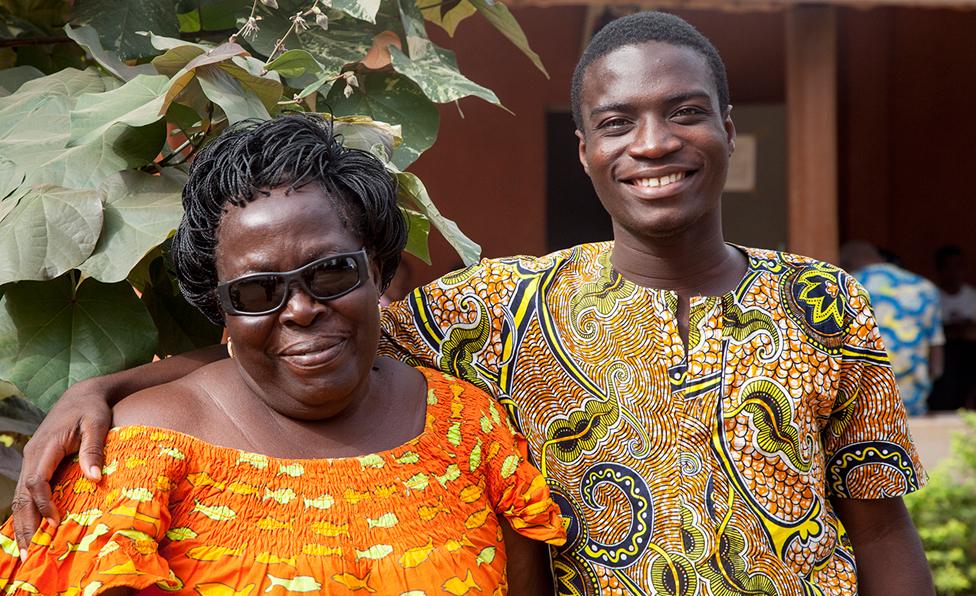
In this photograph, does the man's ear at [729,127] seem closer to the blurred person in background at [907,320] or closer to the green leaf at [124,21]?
the green leaf at [124,21]

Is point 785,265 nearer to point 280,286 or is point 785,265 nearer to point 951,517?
point 280,286

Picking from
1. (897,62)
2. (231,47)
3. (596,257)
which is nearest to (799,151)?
(897,62)

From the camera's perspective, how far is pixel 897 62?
29.5 feet

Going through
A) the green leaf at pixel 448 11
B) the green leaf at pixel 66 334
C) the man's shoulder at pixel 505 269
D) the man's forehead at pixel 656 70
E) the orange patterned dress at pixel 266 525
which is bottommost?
the orange patterned dress at pixel 266 525

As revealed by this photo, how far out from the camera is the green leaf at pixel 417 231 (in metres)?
2.01

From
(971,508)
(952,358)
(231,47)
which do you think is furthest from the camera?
(952,358)

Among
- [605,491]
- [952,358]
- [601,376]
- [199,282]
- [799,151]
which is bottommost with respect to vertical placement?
[952,358]

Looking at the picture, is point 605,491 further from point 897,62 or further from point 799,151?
point 897,62

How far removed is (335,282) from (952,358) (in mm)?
8061

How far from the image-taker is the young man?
2.04 meters

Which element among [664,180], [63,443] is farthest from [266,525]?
[664,180]

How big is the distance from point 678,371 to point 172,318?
0.87 meters

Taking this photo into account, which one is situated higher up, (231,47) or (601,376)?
(231,47)

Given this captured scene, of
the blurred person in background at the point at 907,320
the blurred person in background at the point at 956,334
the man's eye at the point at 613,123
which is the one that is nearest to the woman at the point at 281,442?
the man's eye at the point at 613,123
